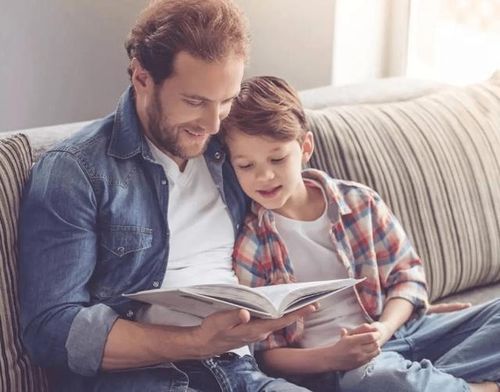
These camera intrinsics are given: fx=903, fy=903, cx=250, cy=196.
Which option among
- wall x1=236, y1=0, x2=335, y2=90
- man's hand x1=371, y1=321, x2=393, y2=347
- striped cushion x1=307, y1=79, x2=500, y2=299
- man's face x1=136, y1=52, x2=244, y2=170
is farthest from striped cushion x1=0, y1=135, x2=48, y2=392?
wall x1=236, y1=0, x2=335, y2=90

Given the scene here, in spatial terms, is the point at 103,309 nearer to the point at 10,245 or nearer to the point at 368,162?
the point at 10,245

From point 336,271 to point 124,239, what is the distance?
0.46 metres

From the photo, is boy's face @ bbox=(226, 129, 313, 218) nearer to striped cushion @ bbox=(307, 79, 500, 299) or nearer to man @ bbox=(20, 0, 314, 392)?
man @ bbox=(20, 0, 314, 392)

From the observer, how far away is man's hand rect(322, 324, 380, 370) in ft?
5.56

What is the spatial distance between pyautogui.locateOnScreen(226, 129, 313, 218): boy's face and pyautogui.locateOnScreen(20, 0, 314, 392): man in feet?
0.25

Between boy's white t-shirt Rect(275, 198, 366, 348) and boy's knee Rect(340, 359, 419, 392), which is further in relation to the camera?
boy's white t-shirt Rect(275, 198, 366, 348)

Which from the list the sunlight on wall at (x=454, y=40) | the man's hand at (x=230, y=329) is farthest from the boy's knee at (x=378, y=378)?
the sunlight on wall at (x=454, y=40)

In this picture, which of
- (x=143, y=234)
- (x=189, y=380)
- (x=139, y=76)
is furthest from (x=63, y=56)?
(x=189, y=380)

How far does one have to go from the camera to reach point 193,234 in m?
1.77

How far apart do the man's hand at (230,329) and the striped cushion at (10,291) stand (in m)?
0.32

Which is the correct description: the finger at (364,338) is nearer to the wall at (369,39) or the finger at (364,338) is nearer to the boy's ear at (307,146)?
the boy's ear at (307,146)

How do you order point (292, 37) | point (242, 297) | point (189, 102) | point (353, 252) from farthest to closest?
point (292, 37) → point (353, 252) → point (189, 102) → point (242, 297)

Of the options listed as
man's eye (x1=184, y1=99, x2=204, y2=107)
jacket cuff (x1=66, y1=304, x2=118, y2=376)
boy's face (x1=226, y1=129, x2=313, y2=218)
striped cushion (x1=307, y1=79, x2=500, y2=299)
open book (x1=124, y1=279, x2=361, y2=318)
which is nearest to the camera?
open book (x1=124, y1=279, x2=361, y2=318)

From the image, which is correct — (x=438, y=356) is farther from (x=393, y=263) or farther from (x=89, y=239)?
(x=89, y=239)
